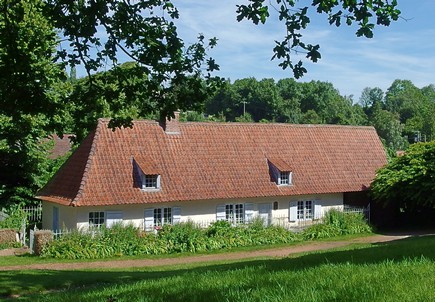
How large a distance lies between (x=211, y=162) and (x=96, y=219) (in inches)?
291

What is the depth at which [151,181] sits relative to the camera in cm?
2800

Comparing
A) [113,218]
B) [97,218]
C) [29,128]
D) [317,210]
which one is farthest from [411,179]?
[29,128]

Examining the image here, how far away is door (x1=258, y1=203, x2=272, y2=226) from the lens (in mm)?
30755

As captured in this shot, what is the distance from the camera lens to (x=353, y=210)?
33.3 m

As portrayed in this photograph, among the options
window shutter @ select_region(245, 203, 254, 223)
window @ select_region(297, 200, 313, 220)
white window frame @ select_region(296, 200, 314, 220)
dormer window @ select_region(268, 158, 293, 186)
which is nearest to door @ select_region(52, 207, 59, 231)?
window shutter @ select_region(245, 203, 254, 223)

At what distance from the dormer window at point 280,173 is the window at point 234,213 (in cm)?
279

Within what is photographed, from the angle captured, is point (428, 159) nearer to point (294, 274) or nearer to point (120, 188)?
point (120, 188)

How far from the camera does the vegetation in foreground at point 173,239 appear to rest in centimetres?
2409

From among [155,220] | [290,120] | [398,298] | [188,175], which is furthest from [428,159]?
[290,120]

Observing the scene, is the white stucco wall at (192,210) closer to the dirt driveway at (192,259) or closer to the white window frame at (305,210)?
the white window frame at (305,210)

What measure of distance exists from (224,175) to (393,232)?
10792 millimetres

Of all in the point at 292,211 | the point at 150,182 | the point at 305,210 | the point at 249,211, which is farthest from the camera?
the point at 305,210

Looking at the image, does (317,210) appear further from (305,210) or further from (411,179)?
(411,179)

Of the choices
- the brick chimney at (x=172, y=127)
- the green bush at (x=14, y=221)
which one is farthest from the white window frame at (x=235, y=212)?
the green bush at (x=14, y=221)
